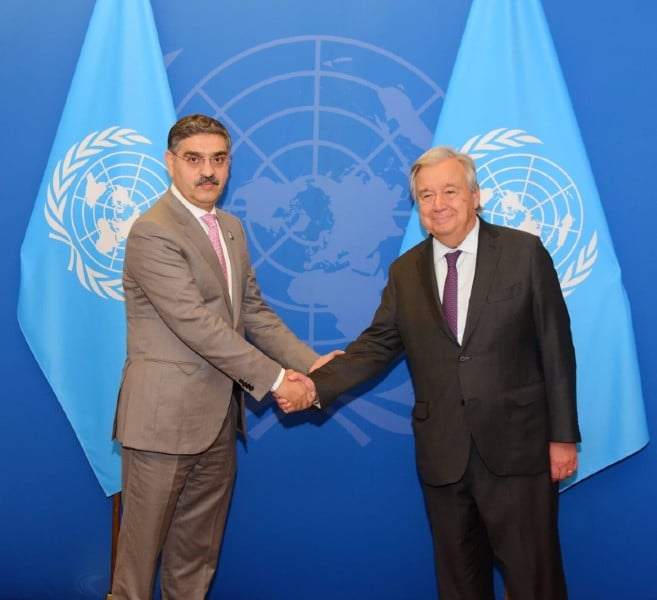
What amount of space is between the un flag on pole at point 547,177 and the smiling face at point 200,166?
3.21 feet

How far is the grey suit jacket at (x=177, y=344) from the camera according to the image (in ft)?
9.21

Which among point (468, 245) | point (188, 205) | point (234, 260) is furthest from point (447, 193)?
point (188, 205)

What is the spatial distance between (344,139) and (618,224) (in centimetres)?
127

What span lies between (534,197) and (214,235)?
135 centimetres

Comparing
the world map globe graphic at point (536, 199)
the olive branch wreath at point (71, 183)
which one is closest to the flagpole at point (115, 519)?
the olive branch wreath at point (71, 183)

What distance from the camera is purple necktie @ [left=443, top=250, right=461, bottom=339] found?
2.72m

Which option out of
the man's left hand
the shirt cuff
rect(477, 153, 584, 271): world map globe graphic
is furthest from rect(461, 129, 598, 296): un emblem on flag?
the shirt cuff

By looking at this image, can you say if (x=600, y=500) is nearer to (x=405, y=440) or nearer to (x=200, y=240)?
(x=405, y=440)

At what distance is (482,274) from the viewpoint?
268cm

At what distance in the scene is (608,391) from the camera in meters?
3.32

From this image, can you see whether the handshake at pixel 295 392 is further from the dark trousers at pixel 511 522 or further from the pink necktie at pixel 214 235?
the dark trousers at pixel 511 522

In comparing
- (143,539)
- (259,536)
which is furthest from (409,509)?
(143,539)

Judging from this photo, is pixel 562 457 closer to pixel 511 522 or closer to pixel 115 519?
pixel 511 522

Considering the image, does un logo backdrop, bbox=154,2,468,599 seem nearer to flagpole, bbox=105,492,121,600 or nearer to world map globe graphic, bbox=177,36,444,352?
world map globe graphic, bbox=177,36,444,352
